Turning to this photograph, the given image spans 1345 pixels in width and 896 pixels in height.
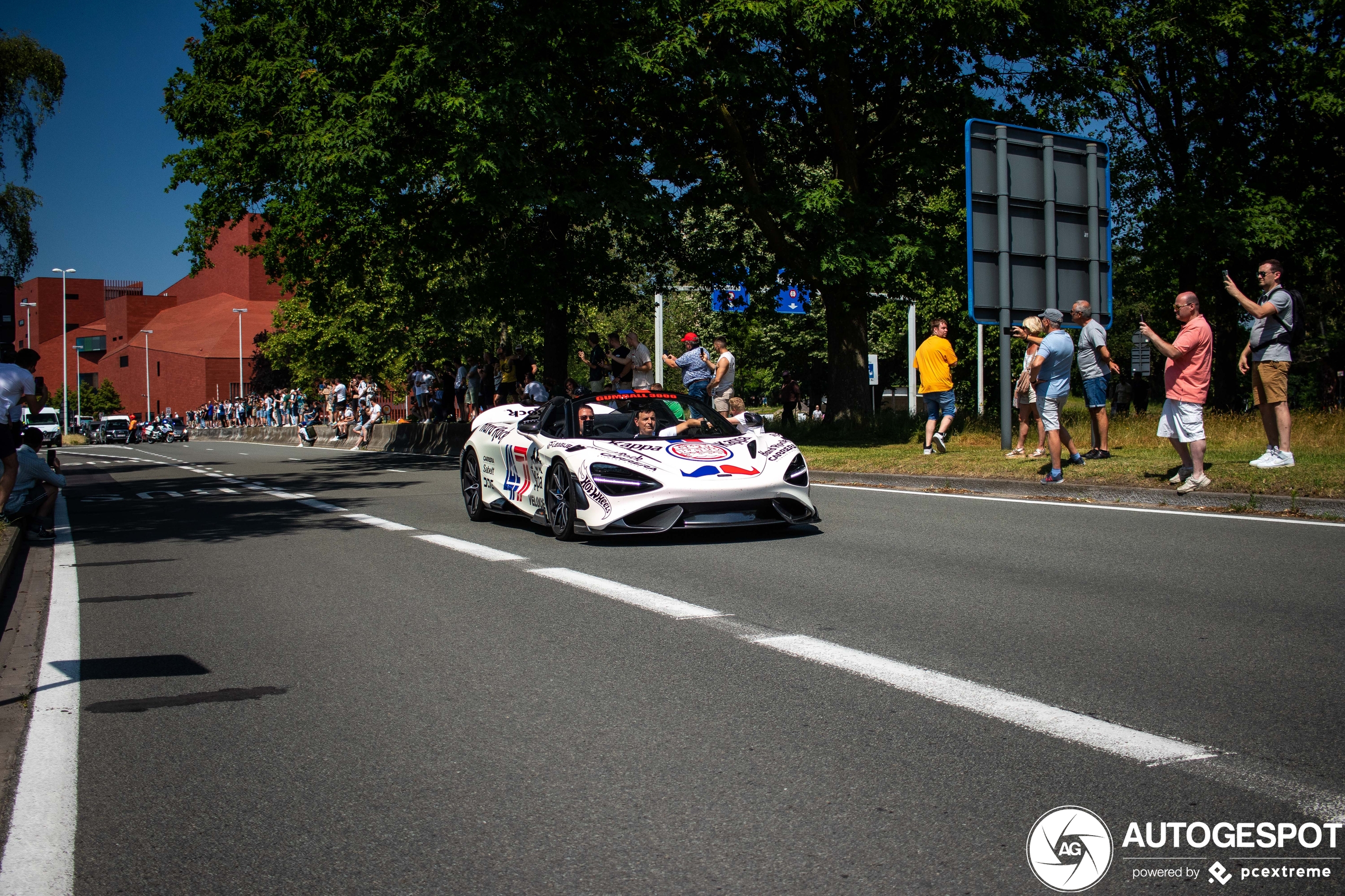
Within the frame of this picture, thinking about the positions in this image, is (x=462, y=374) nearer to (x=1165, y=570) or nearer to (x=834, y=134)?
(x=834, y=134)

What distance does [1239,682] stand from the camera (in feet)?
16.2

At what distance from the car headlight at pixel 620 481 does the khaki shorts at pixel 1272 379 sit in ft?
20.6

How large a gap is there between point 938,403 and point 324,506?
8.80 m

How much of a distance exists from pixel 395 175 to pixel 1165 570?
1821cm

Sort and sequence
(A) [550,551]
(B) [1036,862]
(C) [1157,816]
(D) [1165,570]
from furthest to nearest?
(A) [550,551]
(D) [1165,570]
(C) [1157,816]
(B) [1036,862]

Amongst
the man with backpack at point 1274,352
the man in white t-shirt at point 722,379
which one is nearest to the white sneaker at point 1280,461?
the man with backpack at point 1274,352

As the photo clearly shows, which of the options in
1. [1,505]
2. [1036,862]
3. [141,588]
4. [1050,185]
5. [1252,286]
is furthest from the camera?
[1252,286]

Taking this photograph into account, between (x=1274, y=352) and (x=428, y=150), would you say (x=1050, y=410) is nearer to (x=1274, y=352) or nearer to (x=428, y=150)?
(x=1274, y=352)

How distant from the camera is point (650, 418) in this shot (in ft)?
36.2

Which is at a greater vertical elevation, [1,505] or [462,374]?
[462,374]

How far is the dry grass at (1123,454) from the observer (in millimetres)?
11719

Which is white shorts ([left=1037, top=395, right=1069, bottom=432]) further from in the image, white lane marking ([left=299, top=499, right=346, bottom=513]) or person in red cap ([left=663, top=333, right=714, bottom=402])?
white lane marking ([left=299, top=499, right=346, bottom=513])

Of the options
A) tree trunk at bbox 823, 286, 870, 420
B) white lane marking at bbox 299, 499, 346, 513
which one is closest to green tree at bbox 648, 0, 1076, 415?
tree trunk at bbox 823, 286, 870, 420

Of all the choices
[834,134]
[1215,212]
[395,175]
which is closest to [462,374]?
[395,175]
